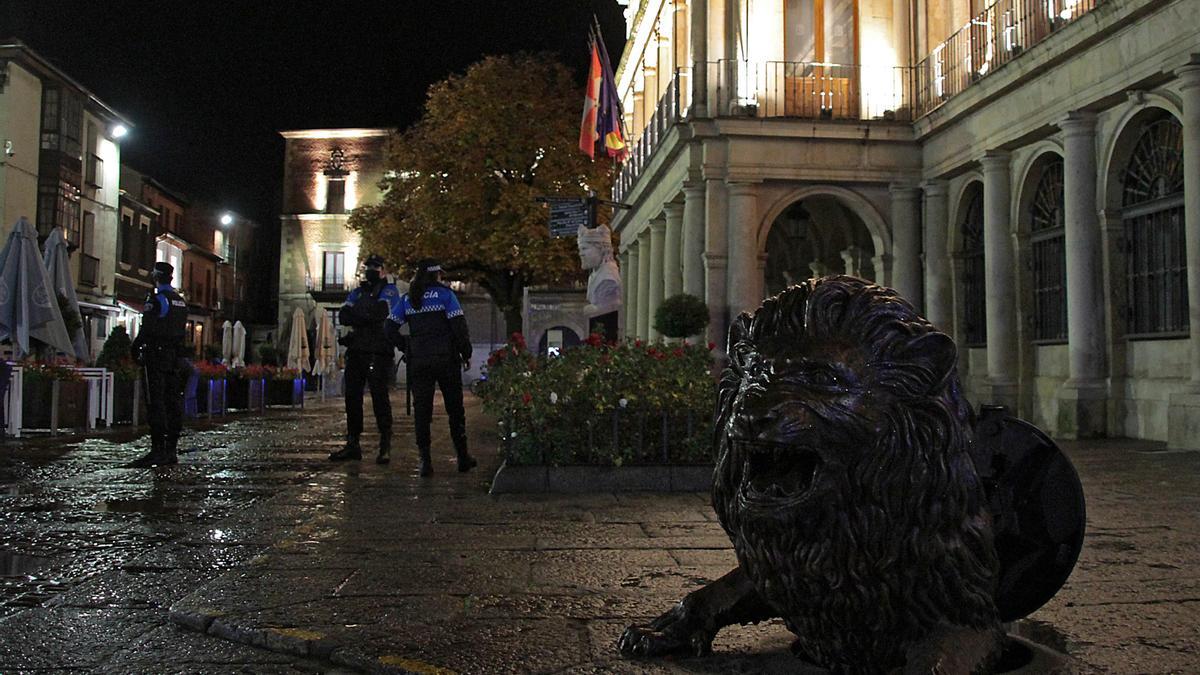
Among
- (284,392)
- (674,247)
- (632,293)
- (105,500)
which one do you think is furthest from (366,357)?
(632,293)

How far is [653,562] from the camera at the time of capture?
4.66 meters

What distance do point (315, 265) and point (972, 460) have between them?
63.2 m

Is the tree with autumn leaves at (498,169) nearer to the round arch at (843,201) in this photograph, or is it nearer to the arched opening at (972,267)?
the round arch at (843,201)

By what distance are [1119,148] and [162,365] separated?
41.7 ft

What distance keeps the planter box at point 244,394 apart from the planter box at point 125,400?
4.86 m

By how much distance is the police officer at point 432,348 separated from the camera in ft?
28.1

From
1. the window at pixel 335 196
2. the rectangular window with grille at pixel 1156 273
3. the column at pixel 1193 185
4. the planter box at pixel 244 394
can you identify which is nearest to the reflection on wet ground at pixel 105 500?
the planter box at pixel 244 394

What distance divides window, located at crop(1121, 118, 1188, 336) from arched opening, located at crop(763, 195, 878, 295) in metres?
7.24

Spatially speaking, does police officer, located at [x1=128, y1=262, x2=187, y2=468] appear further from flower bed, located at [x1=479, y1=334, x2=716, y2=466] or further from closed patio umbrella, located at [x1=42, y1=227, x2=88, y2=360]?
closed patio umbrella, located at [x1=42, y1=227, x2=88, y2=360]

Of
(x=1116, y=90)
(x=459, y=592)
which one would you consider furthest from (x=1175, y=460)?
(x=459, y=592)

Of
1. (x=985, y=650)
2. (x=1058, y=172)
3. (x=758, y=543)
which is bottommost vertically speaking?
(x=985, y=650)

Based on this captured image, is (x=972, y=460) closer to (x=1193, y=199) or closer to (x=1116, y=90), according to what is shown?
(x=1193, y=199)

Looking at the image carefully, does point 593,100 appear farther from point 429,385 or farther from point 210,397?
point 429,385

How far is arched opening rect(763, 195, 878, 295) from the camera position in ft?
70.5
